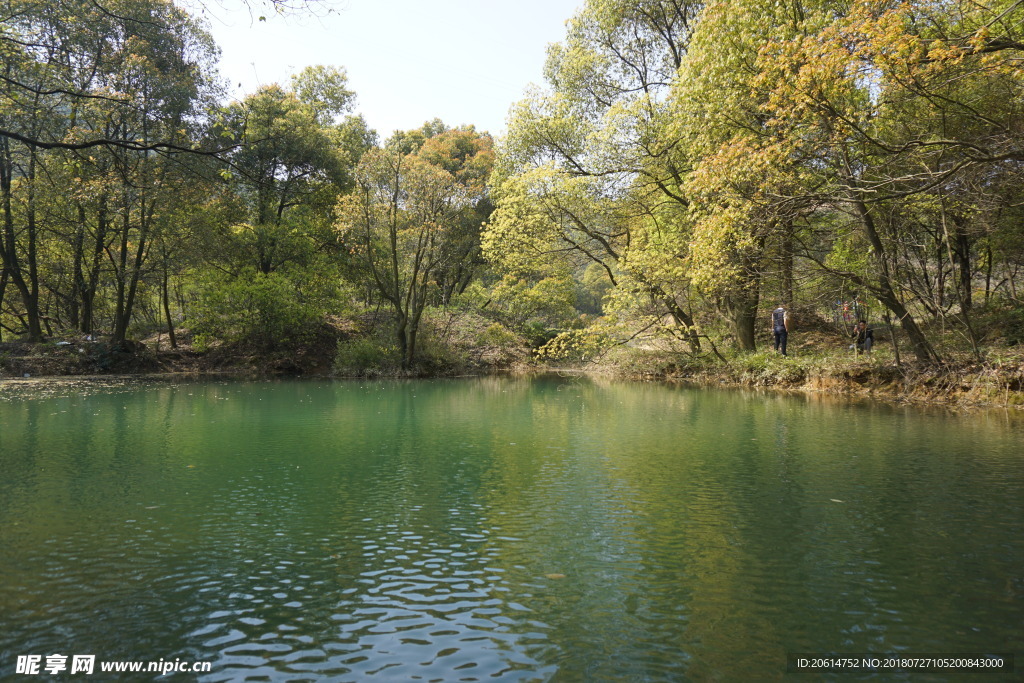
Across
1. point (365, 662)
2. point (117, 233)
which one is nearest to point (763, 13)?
point (365, 662)

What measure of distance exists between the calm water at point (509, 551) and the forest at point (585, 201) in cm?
571

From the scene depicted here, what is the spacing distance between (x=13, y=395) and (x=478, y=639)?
727 inches

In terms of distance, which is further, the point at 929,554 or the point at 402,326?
the point at 402,326

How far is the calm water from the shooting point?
3.37 metres

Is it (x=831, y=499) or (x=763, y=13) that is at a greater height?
(x=763, y=13)

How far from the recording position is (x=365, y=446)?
32.2 feet

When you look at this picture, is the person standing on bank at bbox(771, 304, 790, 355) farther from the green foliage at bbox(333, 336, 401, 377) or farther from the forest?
the green foliage at bbox(333, 336, 401, 377)

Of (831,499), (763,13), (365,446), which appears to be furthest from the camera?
(763,13)

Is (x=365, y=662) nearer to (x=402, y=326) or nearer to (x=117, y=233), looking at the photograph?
(x=402, y=326)

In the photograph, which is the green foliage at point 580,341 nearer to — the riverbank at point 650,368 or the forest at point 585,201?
the forest at point 585,201

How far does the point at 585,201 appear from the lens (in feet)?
77.8

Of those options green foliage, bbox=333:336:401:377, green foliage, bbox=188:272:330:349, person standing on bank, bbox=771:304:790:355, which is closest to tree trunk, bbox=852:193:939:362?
person standing on bank, bbox=771:304:790:355

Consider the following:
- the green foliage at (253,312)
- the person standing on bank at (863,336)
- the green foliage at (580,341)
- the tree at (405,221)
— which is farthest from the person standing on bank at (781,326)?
the green foliage at (253,312)

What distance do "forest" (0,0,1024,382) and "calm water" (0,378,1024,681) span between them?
5.71m
